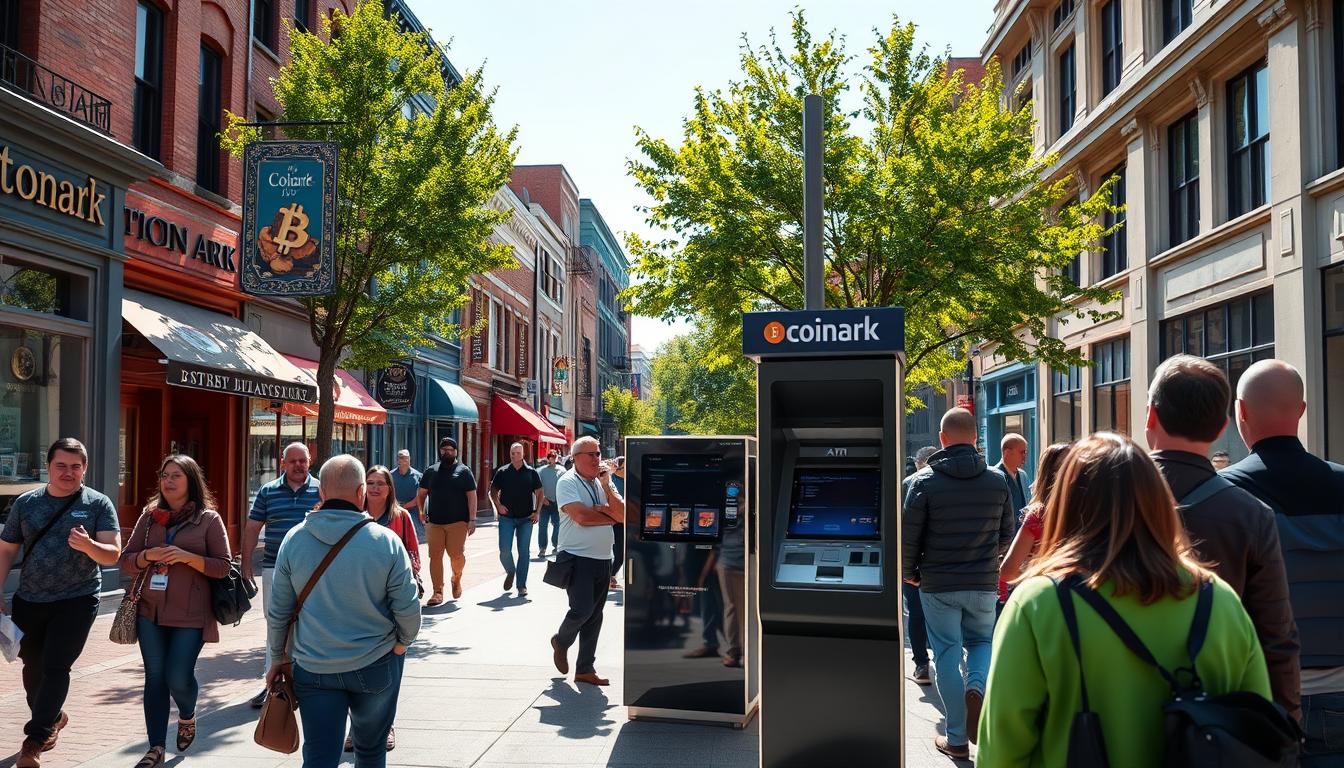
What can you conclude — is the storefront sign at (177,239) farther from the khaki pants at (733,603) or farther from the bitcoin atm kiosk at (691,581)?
the khaki pants at (733,603)

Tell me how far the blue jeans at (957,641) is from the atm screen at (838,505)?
50.7 inches

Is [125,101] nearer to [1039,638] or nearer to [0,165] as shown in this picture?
[0,165]

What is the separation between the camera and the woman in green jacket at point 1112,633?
208cm

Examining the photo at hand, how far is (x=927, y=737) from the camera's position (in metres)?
6.37

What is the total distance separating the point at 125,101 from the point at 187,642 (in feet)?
33.0

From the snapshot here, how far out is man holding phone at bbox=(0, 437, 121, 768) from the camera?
5.59 metres

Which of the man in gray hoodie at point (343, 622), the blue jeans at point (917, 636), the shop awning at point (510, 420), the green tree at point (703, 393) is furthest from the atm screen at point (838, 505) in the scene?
the green tree at point (703, 393)

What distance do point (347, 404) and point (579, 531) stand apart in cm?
1212

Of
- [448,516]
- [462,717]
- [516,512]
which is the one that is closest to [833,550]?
[462,717]

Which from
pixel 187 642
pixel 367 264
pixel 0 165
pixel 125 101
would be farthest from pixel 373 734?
pixel 125 101

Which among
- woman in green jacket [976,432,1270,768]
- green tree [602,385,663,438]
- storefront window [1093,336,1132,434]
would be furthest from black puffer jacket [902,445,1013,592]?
green tree [602,385,663,438]

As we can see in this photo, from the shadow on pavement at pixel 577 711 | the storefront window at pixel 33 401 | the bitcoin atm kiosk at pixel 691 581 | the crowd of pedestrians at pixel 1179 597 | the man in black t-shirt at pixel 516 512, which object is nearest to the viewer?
the crowd of pedestrians at pixel 1179 597

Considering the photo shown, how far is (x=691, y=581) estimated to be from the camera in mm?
6844

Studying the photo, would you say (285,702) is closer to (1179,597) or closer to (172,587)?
(172,587)
